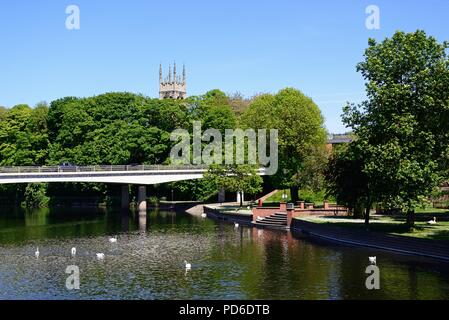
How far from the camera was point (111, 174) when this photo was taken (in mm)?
95125

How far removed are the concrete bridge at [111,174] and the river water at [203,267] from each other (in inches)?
482

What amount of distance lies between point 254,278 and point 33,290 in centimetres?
1507

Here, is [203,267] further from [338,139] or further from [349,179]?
[338,139]

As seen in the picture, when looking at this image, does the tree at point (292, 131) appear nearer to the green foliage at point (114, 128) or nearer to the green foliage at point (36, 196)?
the green foliage at point (114, 128)

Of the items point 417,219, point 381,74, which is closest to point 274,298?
A: point 381,74

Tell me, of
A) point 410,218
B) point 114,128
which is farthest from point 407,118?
point 114,128

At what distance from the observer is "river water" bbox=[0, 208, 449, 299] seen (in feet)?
124

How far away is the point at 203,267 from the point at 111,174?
51.9 meters

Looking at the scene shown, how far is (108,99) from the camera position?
118938mm

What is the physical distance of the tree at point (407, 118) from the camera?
5212cm

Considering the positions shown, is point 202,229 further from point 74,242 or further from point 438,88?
point 438,88

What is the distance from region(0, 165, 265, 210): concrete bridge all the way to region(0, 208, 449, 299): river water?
40.2 feet

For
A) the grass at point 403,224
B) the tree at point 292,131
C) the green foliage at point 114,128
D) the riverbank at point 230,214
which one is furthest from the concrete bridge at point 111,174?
the grass at point 403,224
